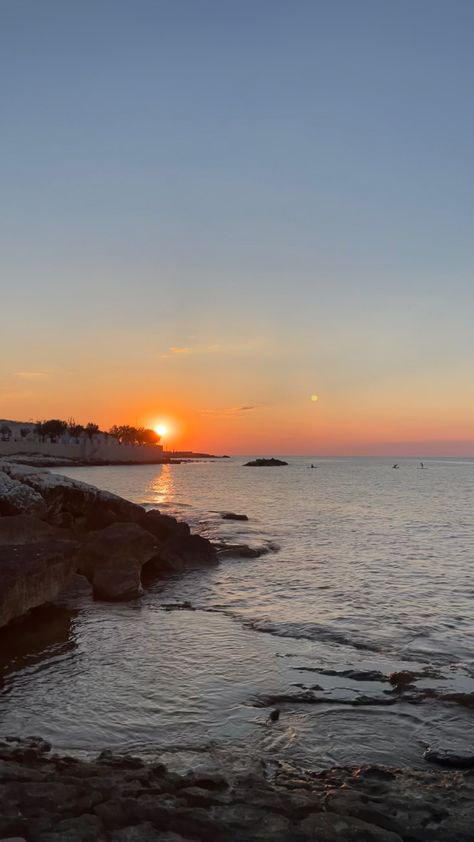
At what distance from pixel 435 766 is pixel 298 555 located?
18.6 meters

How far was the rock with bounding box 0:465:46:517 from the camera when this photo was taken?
65.6 feet

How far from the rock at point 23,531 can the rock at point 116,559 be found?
1.17m

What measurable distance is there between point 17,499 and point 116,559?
5.07 m

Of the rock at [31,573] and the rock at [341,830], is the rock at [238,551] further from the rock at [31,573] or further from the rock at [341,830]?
the rock at [341,830]

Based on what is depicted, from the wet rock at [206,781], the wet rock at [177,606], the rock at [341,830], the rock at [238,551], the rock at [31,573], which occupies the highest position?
the rock at [31,573]

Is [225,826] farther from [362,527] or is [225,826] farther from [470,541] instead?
[362,527]

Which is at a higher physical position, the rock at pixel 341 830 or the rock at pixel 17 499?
the rock at pixel 17 499

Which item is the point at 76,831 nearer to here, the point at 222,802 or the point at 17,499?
the point at 222,802

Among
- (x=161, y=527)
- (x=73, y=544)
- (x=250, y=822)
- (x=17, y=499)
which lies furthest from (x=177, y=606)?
(x=250, y=822)

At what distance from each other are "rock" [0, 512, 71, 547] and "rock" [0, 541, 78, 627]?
5.83 feet

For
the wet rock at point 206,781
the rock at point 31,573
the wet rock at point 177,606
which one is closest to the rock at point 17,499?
the rock at point 31,573

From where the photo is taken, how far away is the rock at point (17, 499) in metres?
20.0

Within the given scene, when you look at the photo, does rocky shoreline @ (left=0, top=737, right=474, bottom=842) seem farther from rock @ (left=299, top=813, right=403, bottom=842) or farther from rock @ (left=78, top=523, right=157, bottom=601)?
rock @ (left=78, top=523, right=157, bottom=601)

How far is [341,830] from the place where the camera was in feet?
17.8
